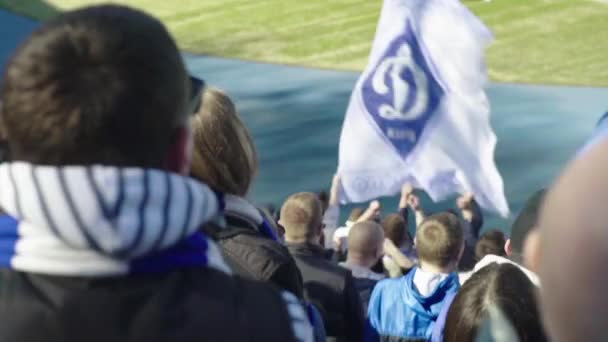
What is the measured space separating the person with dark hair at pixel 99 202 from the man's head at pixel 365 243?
2.76 m

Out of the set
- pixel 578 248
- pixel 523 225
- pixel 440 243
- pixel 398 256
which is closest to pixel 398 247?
pixel 398 256

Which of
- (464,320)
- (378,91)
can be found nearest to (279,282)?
(464,320)

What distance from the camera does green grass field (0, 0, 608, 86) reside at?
14.2 m

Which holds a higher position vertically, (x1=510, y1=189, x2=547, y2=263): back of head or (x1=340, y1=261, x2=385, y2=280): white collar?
(x1=510, y1=189, x2=547, y2=263): back of head

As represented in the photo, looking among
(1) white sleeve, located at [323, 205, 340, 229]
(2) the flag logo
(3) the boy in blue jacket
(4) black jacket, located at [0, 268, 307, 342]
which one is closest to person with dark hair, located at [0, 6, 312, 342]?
(4) black jacket, located at [0, 268, 307, 342]

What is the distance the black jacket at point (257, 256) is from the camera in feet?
7.05

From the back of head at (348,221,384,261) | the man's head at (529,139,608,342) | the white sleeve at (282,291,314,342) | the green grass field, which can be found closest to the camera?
the man's head at (529,139,608,342)

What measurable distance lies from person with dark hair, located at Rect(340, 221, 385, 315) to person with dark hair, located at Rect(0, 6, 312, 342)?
276cm

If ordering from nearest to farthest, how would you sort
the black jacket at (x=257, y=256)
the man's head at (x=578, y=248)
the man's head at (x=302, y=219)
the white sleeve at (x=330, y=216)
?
the man's head at (x=578, y=248) < the black jacket at (x=257, y=256) < the man's head at (x=302, y=219) < the white sleeve at (x=330, y=216)

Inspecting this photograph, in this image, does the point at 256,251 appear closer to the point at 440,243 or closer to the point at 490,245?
the point at 440,243

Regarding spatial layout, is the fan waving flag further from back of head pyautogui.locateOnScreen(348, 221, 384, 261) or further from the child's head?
the child's head

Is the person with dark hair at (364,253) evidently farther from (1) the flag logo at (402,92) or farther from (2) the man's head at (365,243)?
(1) the flag logo at (402,92)

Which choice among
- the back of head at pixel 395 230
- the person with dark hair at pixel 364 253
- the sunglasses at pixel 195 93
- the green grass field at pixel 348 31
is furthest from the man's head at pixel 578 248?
the green grass field at pixel 348 31

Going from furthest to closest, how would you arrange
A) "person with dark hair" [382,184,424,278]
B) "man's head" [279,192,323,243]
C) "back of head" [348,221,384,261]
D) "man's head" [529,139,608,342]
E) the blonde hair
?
"person with dark hair" [382,184,424,278]
"back of head" [348,221,384,261]
"man's head" [279,192,323,243]
the blonde hair
"man's head" [529,139,608,342]
